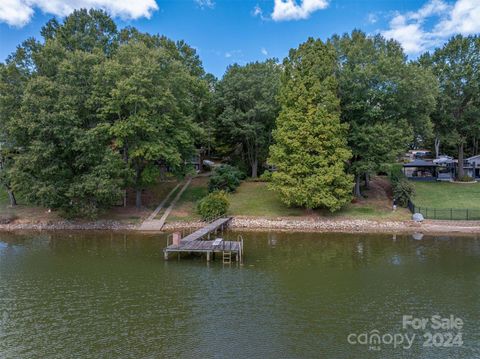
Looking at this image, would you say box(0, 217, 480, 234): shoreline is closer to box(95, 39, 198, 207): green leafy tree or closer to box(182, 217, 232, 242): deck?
box(182, 217, 232, 242): deck

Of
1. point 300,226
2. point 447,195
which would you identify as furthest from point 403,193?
point 300,226

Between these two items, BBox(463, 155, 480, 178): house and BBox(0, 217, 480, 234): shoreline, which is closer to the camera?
BBox(0, 217, 480, 234): shoreline

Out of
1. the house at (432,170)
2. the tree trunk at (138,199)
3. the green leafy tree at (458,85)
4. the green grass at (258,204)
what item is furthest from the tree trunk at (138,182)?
the green leafy tree at (458,85)

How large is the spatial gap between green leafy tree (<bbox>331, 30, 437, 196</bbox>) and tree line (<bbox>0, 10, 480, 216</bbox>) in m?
0.11

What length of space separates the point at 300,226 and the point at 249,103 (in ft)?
58.7

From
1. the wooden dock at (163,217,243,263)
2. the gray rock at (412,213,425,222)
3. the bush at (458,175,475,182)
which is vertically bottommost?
the wooden dock at (163,217,243,263)

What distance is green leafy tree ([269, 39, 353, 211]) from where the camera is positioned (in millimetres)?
35844

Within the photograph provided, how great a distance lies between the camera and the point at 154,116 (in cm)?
3738

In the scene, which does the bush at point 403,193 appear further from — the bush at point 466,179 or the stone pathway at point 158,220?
the stone pathway at point 158,220

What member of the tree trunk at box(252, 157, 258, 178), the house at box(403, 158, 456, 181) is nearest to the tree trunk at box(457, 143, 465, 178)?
the house at box(403, 158, 456, 181)

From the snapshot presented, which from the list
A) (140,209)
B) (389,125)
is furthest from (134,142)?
(389,125)

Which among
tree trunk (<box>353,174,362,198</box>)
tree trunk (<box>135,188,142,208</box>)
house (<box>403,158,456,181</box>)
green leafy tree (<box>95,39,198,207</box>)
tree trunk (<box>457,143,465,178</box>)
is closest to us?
green leafy tree (<box>95,39,198,207</box>)

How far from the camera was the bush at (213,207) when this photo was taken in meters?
37.2

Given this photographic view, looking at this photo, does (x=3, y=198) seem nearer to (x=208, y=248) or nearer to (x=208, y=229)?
(x=208, y=229)
